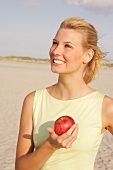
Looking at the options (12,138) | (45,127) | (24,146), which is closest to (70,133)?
(45,127)

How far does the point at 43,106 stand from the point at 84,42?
0.50 meters

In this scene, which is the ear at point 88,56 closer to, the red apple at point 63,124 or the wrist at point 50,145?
the red apple at point 63,124

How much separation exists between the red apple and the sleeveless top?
0.14 m

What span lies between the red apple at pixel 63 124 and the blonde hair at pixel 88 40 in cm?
53

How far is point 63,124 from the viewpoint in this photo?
2.17m

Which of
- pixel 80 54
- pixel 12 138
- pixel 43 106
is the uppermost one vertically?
pixel 80 54

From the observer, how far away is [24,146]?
8.16 ft

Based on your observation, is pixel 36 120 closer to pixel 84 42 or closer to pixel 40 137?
pixel 40 137

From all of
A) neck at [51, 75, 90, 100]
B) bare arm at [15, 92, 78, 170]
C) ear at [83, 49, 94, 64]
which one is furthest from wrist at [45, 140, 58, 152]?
ear at [83, 49, 94, 64]

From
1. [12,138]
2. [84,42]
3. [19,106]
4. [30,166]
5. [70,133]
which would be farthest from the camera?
[19,106]

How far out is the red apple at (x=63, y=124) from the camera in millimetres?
2182

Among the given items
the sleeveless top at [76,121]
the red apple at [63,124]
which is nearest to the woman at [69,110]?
the sleeveless top at [76,121]

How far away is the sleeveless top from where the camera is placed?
235cm

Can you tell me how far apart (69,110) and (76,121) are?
0.09 m
